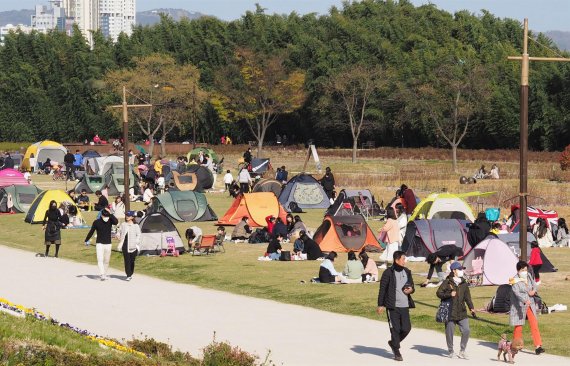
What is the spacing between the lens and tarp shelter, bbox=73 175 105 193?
53.3 meters

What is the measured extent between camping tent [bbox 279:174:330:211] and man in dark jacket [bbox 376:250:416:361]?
95.2ft

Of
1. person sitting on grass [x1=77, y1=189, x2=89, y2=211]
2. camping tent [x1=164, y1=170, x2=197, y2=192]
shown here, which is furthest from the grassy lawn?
camping tent [x1=164, y1=170, x2=197, y2=192]

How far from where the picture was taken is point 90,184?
53438 mm

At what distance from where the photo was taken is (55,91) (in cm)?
11225

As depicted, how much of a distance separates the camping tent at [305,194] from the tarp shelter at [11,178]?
12596mm

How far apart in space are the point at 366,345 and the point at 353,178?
40.9 m

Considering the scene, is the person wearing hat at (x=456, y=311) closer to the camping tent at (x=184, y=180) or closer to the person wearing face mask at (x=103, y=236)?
the person wearing face mask at (x=103, y=236)

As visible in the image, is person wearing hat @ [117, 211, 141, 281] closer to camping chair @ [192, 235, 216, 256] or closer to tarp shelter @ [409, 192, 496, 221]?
camping chair @ [192, 235, 216, 256]

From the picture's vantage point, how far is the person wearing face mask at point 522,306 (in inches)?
690

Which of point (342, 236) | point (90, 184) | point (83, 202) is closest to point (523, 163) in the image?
point (342, 236)

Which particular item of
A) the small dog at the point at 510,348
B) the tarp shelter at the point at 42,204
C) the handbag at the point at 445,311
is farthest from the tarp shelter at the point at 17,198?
the small dog at the point at 510,348

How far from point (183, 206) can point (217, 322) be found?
2089 cm

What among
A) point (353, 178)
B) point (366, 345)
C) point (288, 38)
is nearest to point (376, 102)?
point (288, 38)

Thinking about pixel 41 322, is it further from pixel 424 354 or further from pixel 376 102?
pixel 376 102
